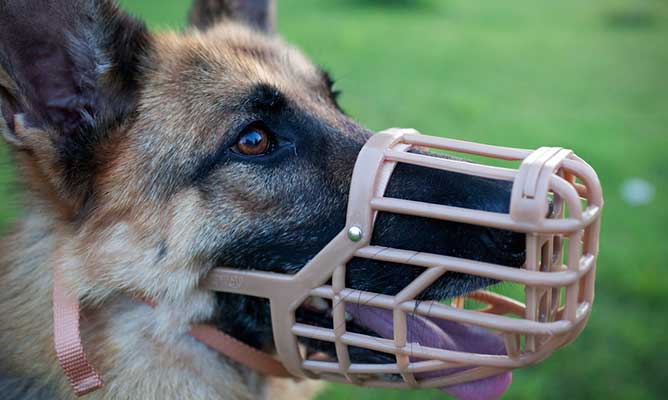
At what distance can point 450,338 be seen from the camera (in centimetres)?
228

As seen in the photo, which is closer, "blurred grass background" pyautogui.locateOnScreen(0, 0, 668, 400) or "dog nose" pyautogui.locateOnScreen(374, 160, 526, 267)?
"dog nose" pyautogui.locateOnScreen(374, 160, 526, 267)

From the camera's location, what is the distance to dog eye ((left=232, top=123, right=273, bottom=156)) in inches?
86.3

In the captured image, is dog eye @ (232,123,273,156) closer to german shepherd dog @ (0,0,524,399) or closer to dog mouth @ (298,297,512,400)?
german shepherd dog @ (0,0,524,399)

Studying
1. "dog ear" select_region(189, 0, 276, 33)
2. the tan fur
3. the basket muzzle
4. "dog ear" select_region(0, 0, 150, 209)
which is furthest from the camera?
"dog ear" select_region(189, 0, 276, 33)

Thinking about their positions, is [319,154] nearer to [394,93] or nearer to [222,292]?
[222,292]

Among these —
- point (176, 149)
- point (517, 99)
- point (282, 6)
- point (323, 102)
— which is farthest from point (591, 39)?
point (176, 149)

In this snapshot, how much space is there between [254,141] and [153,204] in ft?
1.38

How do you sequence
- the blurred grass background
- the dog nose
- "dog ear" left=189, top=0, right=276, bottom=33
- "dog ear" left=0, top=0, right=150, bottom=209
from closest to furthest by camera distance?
the dog nose < "dog ear" left=0, top=0, right=150, bottom=209 < "dog ear" left=189, top=0, right=276, bottom=33 < the blurred grass background

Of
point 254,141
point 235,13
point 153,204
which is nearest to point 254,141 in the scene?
point 254,141

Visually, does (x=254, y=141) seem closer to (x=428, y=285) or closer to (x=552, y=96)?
(x=428, y=285)

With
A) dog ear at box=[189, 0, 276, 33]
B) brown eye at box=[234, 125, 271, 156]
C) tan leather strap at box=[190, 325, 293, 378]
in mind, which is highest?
dog ear at box=[189, 0, 276, 33]

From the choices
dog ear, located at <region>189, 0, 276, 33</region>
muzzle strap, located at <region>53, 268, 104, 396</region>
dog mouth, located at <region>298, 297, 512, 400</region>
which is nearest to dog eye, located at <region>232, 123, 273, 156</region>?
dog mouth, located at <region>298, 297, 512, 400</region>

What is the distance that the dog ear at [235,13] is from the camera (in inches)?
124

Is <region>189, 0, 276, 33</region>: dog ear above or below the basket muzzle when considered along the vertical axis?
above
